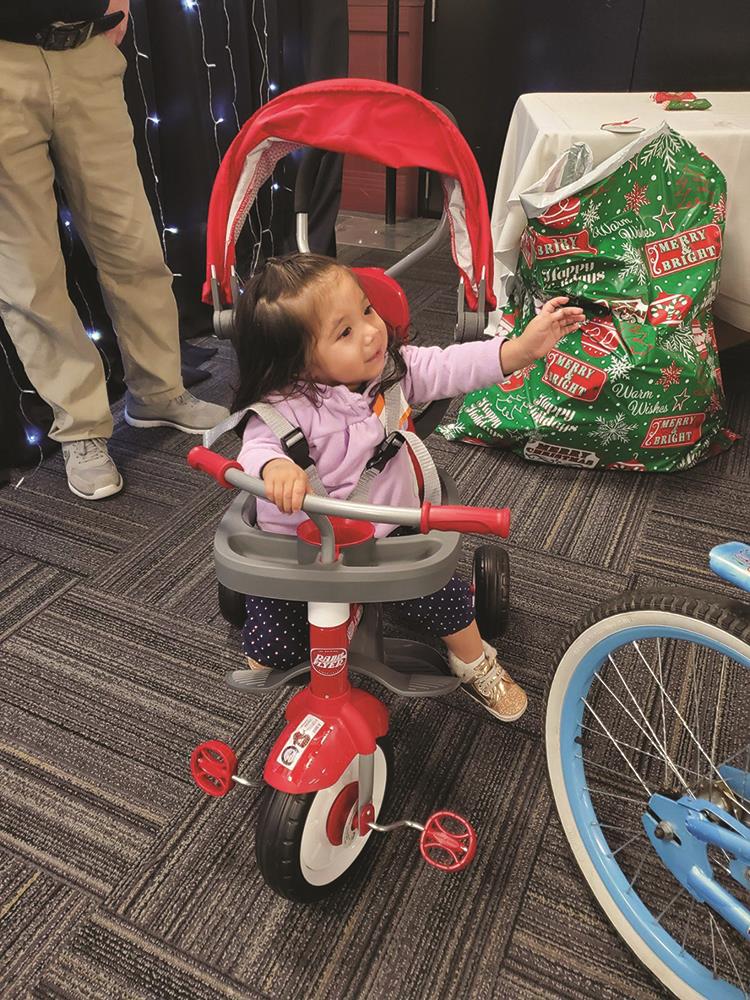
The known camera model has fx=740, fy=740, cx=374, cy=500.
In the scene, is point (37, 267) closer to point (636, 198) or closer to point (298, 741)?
point (298, 741)

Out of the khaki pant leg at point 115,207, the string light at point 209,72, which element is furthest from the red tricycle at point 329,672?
the string light at point 209,72

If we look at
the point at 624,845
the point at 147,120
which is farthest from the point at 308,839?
the point at 147,120

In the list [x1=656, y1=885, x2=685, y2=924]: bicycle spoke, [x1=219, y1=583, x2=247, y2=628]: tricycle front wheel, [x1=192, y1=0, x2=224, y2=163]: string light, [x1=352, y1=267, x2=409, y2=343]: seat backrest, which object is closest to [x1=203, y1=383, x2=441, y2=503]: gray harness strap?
[x1=352, y1=267, x2=409, y2=343]: seat backrest

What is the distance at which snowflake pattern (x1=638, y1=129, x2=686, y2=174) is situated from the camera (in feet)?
5.42

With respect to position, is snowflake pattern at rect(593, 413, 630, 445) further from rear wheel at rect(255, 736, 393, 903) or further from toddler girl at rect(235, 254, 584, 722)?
rear wheel at rect(255, 736, 393, 903)

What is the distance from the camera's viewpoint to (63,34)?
4.66 ft

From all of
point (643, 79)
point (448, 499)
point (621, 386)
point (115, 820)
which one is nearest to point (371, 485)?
point (448, 499)

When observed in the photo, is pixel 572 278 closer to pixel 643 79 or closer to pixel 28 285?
pixel 28 285

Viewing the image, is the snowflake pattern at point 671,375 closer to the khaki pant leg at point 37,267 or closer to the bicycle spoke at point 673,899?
the bicycle spoke at point 673,899

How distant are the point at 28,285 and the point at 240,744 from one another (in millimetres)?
1037

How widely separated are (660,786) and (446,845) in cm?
37

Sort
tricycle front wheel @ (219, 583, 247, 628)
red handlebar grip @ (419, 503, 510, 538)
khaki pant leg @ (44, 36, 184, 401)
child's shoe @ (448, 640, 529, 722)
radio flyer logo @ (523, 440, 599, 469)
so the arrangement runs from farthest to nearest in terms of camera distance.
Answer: radio flyer logo @ (523, 440, 599, 469), khaki pant leg @ (44, 36, 184, 401), tricycle front wheel @ (219, 583, 247, 628), child's shoe @ (448, 640, 529, 722), red handlebar grip @ (419, 503, 510, 538)

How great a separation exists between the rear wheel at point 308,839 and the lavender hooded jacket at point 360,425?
33cm

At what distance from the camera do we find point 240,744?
1173mm
